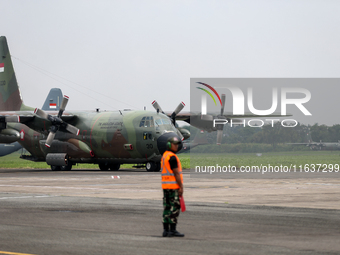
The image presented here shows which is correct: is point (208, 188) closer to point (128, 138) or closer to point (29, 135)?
point (128, 138)

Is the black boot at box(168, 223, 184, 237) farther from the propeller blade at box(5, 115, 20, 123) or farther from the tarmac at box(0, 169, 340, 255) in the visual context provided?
the propeller blade at box(5, 115, 20, 123)

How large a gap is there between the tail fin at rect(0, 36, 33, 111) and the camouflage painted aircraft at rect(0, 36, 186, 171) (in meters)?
2.82

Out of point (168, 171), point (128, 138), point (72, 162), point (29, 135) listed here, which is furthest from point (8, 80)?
point (168, 171)

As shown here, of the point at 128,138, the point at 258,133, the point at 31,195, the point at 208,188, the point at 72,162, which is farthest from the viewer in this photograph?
the point at 258,133

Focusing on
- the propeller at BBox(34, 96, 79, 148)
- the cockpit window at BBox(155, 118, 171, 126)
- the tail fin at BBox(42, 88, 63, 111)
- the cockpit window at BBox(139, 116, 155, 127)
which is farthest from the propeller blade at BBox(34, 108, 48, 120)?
the tail fin at BBox(42, 88, 63, 111)

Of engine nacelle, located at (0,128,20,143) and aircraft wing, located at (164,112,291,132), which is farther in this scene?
aircraft wing, located at (164,112,291,132)

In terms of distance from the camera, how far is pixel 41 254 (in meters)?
9.15

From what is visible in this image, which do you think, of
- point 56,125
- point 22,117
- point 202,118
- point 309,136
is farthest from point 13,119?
point 309,136

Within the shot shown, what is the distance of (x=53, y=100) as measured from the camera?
59.7m

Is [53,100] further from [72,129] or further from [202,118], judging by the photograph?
[202,118]

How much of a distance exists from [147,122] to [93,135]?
550 cm

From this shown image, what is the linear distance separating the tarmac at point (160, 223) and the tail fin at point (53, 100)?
38.3 m

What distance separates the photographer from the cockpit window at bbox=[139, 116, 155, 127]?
40469mm

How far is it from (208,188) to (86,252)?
50.6ft
